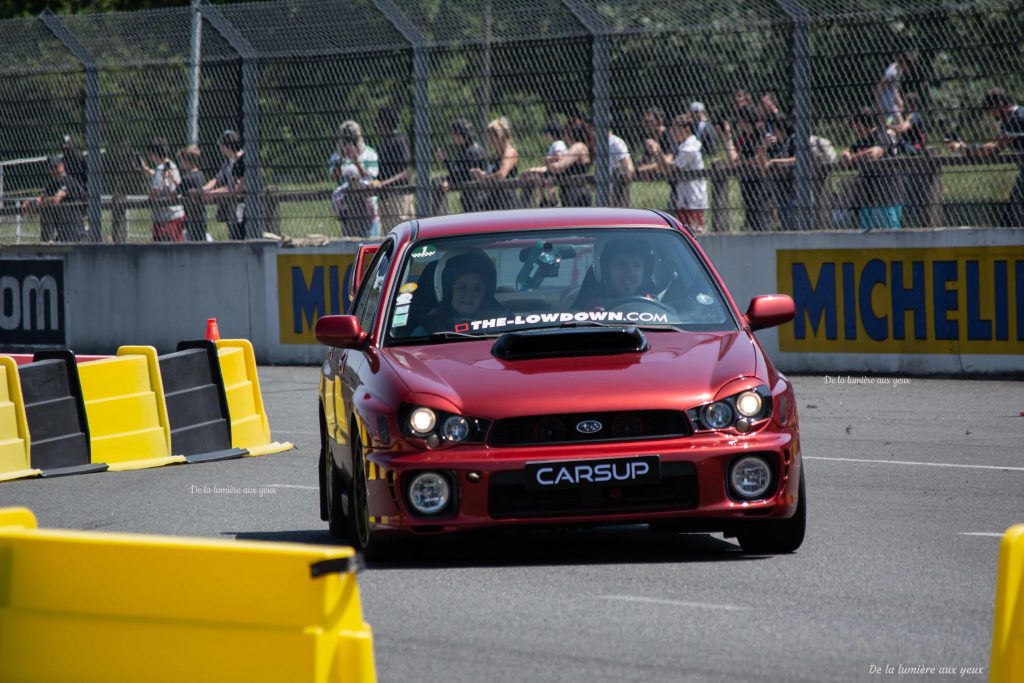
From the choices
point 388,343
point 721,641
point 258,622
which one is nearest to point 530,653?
point 721,641

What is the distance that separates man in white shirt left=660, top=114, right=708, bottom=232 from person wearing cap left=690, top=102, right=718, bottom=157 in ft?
0.15

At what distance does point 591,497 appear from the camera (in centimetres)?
714

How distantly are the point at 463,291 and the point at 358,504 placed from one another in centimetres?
112

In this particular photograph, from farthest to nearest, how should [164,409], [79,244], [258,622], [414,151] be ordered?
[79,244] < [414,151] < [164,409] < [258,622]

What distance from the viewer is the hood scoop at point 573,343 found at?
7664mm

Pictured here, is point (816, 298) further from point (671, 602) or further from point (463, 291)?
point (671, 602)

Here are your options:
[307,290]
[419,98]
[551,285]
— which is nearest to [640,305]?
[551,285]

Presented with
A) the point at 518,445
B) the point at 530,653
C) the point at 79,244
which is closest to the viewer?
the point at 530,653

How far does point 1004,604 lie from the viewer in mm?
4539

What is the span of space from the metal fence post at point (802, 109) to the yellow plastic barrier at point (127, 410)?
697 centimetres

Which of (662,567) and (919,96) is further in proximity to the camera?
(919,96)

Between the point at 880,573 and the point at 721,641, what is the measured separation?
1.51 metres

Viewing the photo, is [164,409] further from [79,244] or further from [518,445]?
[79,244]

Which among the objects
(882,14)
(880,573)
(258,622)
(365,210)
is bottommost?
(880,573)
